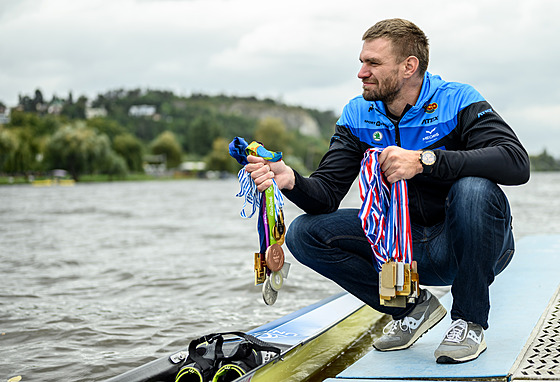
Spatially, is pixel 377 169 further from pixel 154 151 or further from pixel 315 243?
pixel 154 151

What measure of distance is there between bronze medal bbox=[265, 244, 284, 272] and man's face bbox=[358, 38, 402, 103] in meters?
0.93

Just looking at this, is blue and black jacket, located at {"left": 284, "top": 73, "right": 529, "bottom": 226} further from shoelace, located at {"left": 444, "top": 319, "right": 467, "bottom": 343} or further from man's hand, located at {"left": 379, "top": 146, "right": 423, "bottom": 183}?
shoelace, located at {"left": 444, "top": 319, "right": 467, "bottom": 343}

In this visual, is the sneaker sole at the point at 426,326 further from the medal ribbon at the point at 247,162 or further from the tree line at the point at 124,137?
the tree line at the point at 124,137

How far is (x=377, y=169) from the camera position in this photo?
2.99 meters

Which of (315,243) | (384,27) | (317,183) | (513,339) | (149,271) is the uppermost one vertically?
(384,27)

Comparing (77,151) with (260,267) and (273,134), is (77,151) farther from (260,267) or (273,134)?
(273,134)

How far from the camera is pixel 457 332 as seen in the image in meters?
→ 2.94

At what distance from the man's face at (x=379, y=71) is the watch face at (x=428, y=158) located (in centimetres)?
47

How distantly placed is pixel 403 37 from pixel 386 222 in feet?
3.12

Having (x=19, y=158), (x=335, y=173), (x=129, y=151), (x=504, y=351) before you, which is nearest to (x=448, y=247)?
(x=504, y=351)

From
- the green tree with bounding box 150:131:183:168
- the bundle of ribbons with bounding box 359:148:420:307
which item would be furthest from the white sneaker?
the green tree with bounding box 150:131:183:168

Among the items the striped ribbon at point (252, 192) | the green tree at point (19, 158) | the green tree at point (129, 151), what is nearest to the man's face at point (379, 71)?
the striped ribbon at point (252, 192)

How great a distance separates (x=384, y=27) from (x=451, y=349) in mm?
1643

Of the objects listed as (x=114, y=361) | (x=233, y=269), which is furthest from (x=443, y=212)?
(x=233, y=269)
